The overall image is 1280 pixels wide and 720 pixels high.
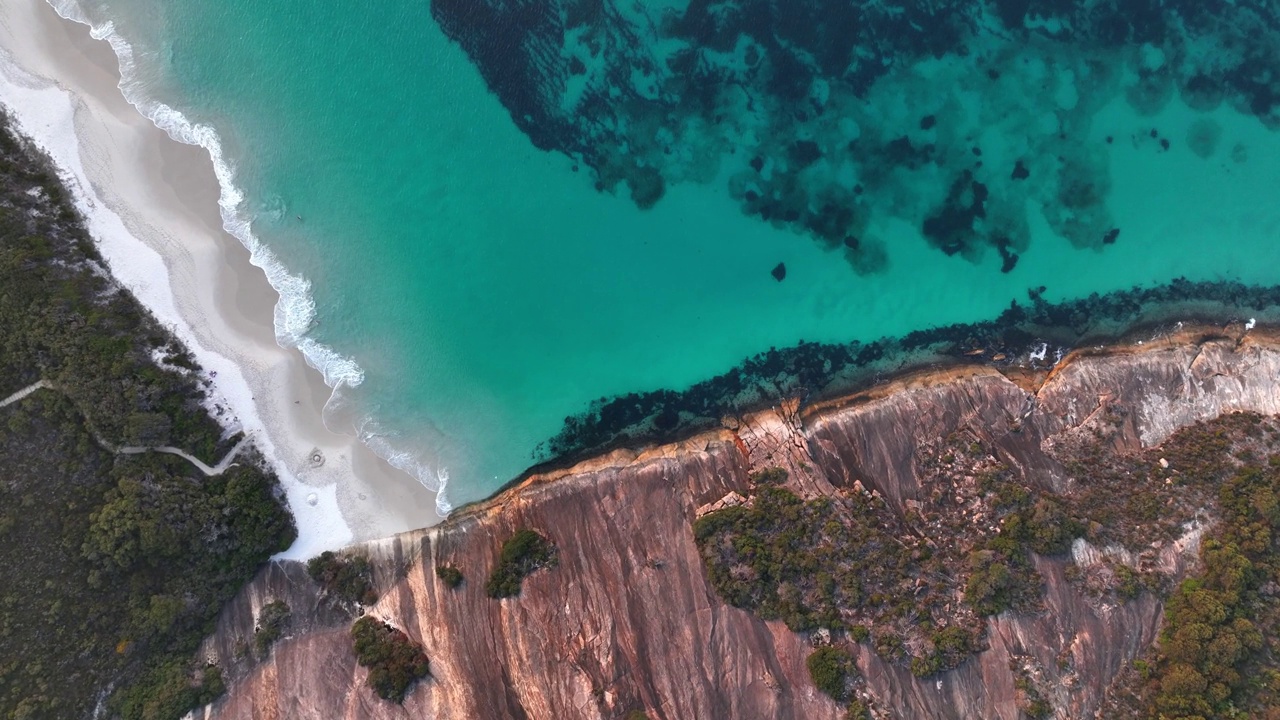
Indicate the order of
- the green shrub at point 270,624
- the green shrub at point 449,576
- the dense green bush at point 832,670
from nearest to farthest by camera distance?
the dense green bush at point 832,670
the green shrub at point 270,624
the green shrub at point 449,576

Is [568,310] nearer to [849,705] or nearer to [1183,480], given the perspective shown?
[849,705]

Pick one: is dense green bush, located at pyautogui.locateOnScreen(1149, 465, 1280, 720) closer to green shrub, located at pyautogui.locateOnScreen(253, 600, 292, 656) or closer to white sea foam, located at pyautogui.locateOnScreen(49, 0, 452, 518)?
white sea foam, located at pyautogui.locateOnScreen(49, 0, 452, 518)

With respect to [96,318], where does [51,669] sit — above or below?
below

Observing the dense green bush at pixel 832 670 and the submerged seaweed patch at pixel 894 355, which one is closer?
the dense green bush at pixel 832 670

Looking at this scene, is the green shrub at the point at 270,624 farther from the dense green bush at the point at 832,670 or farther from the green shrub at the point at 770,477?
the dense green bush at the point at 832,670

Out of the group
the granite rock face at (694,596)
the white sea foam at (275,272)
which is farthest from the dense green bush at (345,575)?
the white sea foam at (275,272)

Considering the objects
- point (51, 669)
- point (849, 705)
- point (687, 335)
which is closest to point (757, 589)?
point (849, 705)

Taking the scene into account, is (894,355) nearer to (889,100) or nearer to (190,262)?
(889,100)
